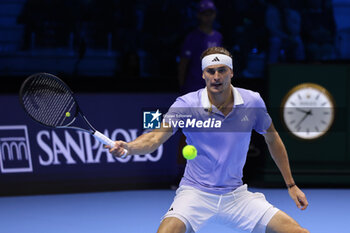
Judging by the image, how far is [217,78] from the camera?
11.6 ft

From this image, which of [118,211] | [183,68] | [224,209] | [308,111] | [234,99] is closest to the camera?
[224,209]

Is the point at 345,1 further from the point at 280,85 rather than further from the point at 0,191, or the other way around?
the point at 0,191

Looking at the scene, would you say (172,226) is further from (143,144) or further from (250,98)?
(250,98)

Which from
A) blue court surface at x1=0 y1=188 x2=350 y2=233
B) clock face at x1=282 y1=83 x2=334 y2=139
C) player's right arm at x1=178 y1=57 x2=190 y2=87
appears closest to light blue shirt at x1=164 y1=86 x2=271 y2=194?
blue court surface at x1=0 y1=188 x2=350 y2=233

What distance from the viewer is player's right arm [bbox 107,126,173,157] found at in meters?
3.05

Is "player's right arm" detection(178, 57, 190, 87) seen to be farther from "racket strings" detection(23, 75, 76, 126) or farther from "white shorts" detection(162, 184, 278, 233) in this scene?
"white shorts" detection(162, 184, 278, 233)

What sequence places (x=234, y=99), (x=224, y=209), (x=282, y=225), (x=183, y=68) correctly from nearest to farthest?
(x=282, y=225) < (x=224, y=209) < (x=234, y=99) < (x=183, y=68)

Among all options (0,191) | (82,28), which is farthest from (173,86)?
(82,28)

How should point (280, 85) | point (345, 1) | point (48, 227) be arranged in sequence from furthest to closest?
point (345, 1)
point (280, 85)
point (48, 227)

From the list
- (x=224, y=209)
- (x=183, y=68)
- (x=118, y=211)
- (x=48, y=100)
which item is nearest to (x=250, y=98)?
(x=224, y=209)

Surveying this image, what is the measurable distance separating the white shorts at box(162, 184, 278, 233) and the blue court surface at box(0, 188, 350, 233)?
5.41ft

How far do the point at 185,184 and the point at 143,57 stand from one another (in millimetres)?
5851

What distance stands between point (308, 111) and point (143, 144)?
155 inches

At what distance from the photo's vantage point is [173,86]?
23.5 feet
